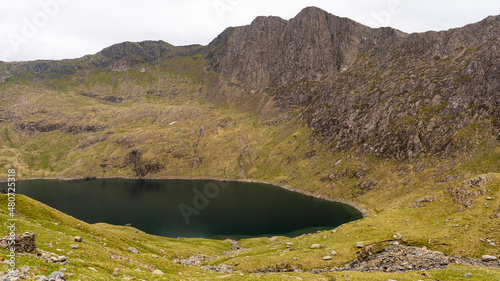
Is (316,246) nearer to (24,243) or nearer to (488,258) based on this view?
(488,258)

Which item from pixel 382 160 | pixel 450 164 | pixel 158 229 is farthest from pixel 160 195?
pixel 450 164

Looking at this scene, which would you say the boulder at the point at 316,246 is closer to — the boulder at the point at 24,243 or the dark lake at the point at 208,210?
the boulder at the point at 24,243

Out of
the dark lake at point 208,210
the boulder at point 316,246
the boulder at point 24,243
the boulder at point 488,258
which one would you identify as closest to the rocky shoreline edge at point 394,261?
the boulder at point 488,258

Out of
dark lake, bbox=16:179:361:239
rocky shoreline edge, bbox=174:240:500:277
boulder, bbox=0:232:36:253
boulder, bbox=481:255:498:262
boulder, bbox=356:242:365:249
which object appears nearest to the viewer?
boulder, bbox=0:232:36:253

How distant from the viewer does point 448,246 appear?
136 feet

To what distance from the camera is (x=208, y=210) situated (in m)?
140

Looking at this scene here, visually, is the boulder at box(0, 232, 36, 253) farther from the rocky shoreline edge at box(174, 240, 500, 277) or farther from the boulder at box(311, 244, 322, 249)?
the boulder at box(311, 244, 322, 249)

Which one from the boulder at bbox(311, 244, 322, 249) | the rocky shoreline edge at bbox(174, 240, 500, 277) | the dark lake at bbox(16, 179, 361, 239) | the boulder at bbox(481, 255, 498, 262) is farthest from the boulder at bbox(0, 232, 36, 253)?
the dark lake at bbox(16, 179, 361, 239)

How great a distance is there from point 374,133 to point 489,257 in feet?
563

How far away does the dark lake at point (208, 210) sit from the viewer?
113 m

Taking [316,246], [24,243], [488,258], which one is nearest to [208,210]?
[316,246]

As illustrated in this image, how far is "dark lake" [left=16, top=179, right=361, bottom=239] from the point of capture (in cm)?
11256

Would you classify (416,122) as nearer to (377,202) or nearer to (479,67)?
(479,67)

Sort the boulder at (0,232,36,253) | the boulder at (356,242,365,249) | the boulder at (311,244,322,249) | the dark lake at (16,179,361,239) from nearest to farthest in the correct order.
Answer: the boulder at (0,232,36,253), the boulder at (356,242,365,249), the boulder at (311,244,322,249), the dark lake at (16,179,361,239)
